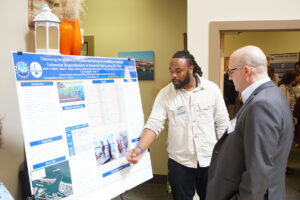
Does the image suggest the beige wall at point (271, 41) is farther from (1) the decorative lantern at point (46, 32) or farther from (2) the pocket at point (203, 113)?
(1) the decorative lantern at point (46, 32)

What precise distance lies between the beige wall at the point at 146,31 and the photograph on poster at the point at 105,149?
2076mm

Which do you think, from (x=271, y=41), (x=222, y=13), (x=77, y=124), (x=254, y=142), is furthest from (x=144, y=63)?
(x=271, y=41)

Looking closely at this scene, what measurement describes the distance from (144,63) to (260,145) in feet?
8.89

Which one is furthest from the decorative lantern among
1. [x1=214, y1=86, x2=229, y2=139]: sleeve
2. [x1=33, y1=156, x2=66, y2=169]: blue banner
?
[x1=214, y1=86, x2=229, y2=139]: sleeve

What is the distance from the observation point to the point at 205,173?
204 cm

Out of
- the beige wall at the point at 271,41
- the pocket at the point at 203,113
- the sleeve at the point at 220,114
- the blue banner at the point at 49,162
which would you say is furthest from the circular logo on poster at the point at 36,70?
the beige wall at the point at 271,41

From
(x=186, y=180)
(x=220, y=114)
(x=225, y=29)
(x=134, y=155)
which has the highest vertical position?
(x=225, y=29)

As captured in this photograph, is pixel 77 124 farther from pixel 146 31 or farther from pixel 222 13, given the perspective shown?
pixel 146 31

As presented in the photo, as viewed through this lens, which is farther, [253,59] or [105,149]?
[105,149]

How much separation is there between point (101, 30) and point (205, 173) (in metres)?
2.62

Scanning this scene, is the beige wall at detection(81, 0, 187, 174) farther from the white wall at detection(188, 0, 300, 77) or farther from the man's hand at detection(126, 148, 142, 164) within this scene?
the man's hand at detection(126, 148, 142, 164)

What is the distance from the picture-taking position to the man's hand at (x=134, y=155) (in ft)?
5.96

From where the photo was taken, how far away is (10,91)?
1.57 m

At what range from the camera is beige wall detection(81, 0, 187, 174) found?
3.64 metres
